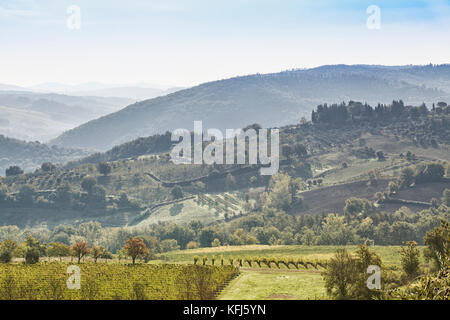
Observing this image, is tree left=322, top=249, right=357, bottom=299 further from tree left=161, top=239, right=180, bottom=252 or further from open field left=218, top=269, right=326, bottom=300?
tree left=161, top=239, right=180, bottom=252

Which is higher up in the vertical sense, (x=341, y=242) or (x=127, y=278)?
(x=127, y=278)

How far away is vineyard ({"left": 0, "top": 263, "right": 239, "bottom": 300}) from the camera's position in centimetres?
6588

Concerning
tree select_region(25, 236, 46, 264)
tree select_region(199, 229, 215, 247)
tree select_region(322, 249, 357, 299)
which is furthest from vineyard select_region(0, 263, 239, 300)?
tree select_region(199, 229, 215, 247)

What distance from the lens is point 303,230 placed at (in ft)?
642

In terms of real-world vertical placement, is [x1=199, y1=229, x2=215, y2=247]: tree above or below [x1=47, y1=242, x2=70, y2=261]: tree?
below

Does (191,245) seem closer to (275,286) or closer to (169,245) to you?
(169,245)

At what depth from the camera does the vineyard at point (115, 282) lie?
2594 inches

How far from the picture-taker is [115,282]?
74125 mm

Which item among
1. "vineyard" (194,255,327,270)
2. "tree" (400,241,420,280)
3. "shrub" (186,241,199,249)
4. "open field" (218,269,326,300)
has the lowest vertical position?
"shrub" (186,241,199,249)
